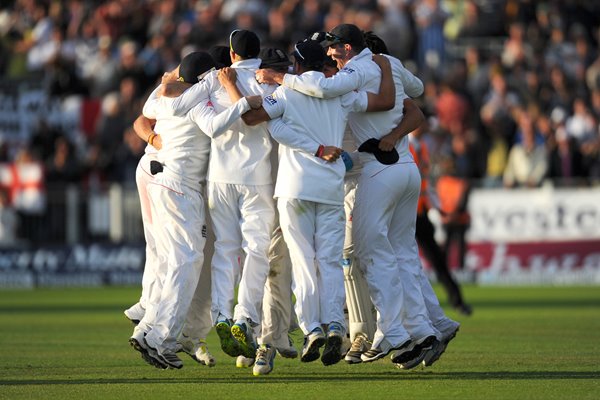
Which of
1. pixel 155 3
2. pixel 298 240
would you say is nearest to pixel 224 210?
pixel 298 240

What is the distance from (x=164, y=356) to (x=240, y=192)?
1.62 metres

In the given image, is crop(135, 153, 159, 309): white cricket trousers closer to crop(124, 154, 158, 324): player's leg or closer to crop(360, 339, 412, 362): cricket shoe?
crop(124, 154, 158, 324): player's leg

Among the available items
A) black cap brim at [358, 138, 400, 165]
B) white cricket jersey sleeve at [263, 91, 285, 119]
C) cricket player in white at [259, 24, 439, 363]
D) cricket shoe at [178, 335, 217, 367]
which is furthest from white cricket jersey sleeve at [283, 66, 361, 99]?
cricket shoe at [178, 335, 217, 367]

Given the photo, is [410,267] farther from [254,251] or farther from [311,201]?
[254,251]

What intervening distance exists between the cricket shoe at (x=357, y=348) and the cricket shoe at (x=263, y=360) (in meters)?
0.71

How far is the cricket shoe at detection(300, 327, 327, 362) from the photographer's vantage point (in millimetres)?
11969

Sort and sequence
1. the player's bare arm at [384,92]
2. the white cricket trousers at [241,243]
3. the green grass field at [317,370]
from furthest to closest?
the player's bare arm at [384,92]
the white cricket trousers at [241,243]
the green grass field at [317,370]

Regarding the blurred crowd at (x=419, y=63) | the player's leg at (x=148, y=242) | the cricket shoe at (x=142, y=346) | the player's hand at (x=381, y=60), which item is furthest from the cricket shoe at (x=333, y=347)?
the blurred crowd at (x=419, y=63)

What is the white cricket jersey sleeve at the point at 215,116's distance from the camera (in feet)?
40.4

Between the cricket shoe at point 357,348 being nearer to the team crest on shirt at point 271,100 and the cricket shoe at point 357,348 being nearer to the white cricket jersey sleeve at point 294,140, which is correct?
the white cricket jersey sleeve at point 294,140

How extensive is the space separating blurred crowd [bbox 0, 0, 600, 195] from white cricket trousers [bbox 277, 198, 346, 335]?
47.8 ft

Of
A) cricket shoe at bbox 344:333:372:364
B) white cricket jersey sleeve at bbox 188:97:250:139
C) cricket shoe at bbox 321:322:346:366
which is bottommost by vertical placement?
cricket shoe at bbox 344:333:372:364

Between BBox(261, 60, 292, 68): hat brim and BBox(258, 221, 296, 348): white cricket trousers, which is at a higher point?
BBox(261, 60, 292, 68): hat brim

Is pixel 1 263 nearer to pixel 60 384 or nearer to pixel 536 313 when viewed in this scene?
pixel 536 313
